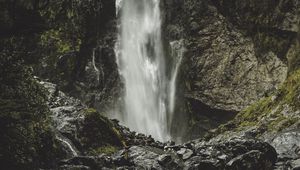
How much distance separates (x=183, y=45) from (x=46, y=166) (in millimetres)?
44316

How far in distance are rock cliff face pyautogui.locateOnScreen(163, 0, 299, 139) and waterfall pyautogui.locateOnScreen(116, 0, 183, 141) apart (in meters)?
2.59

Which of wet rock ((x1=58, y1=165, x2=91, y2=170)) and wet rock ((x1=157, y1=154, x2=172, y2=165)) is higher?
wet rock ((x1=157, y1=154, x2=172, y2=165))

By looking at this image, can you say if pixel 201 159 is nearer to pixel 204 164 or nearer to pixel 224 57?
pixel 204 164

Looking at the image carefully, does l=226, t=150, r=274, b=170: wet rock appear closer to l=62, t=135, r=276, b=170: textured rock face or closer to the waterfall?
l=62, t=135, r=276, b=170: textured rock face

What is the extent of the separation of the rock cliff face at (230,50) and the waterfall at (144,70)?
102 inches

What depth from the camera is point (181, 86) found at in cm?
6525

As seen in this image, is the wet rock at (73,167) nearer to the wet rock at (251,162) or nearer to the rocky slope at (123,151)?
the rocky slope at (123,151)

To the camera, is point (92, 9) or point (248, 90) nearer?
point (248, 90)

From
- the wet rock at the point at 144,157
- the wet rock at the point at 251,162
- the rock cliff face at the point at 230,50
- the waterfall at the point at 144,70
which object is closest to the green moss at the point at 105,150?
the wet rock at the point at 144,157

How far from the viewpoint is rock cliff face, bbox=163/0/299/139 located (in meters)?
61.8

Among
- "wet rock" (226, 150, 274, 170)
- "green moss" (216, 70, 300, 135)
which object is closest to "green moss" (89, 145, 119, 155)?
"wet rock" (226, 150, 274, 170)

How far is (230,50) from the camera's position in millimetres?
64750

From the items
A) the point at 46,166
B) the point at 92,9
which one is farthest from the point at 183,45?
the point at 46,166

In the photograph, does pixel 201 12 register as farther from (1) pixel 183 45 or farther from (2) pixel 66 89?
(2) pixel 66 89
